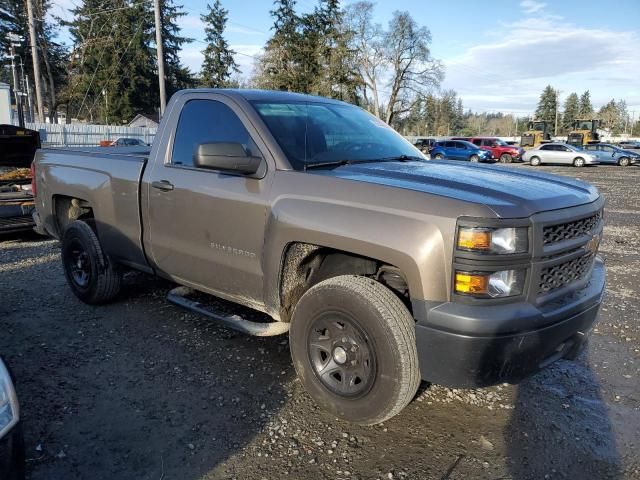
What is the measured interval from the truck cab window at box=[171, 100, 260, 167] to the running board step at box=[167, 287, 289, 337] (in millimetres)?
1053

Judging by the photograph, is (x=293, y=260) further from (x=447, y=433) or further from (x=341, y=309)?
(x=447, y=433)

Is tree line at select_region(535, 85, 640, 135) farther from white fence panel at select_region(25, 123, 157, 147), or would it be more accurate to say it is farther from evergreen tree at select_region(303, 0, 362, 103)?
white fence panel at select_region(25, 123, 157, 147)

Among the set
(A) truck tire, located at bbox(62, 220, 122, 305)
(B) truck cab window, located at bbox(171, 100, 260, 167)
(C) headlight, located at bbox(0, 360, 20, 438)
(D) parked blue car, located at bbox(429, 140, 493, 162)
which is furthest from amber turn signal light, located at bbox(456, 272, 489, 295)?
(D) parked blue car, located at bbox(429, 140, 493, 162)

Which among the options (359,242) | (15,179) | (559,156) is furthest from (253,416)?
(559,156)

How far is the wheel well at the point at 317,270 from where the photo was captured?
3.06m

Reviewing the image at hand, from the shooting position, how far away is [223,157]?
3.15 m

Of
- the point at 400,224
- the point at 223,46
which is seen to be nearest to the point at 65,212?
the point at 400,224

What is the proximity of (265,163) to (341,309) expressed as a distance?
106cm

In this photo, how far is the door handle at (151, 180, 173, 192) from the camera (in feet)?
12.7

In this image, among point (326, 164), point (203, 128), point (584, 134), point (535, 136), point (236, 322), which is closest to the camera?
point (326, 164)

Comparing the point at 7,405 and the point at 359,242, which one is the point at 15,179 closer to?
the point at 7,405

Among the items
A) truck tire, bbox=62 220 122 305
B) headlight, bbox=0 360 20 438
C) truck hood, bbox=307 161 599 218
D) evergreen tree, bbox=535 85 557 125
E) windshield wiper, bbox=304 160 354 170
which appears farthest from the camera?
evergreen tree, bbox=535 85 557 125

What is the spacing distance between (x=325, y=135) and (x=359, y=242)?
1193 millimetres

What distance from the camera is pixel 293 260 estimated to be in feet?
10.6
